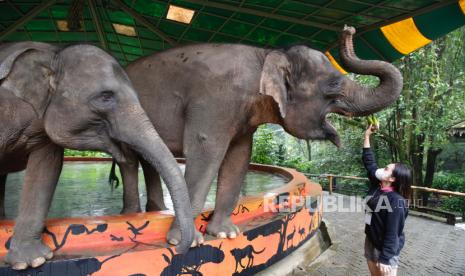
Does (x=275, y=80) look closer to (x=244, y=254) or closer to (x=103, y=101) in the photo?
(x=103, y=101)

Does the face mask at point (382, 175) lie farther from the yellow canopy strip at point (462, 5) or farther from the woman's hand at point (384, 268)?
the yellow canopy strip at point (462, 5)

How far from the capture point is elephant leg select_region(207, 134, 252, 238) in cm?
348

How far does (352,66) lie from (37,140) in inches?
97.2

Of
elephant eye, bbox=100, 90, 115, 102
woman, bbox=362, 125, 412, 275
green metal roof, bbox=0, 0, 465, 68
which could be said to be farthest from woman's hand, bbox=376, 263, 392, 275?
green metal roof, bbox=0, 0, 465, 68

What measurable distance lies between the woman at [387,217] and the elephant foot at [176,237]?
1428mm

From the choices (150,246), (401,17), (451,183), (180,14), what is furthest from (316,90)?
(451,183)

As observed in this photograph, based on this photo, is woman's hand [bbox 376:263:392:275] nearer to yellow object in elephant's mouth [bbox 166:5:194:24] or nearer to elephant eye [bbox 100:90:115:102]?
elephant eye [bbox 100:90:115:102]

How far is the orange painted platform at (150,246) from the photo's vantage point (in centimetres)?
275

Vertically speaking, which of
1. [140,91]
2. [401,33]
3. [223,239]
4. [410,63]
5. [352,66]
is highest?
[410,63]

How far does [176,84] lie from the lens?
3393 mm

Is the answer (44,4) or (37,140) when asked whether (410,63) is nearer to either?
(44,4)

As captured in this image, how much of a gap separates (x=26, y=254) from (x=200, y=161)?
1351mm

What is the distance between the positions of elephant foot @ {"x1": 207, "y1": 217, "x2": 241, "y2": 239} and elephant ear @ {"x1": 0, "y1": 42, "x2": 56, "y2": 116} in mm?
1692

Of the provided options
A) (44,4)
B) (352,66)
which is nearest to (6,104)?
(352,66)
